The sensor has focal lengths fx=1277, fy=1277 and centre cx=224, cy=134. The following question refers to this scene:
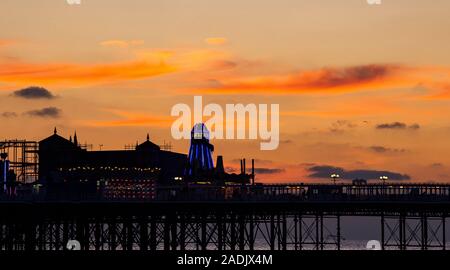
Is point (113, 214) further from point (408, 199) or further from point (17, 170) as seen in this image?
point (17, 170)

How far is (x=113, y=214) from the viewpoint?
133 metres

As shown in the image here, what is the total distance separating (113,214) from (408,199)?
30909mm

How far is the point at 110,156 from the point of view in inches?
7790

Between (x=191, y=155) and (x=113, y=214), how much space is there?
214ft

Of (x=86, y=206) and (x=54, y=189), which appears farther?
(x=54, y=189)
